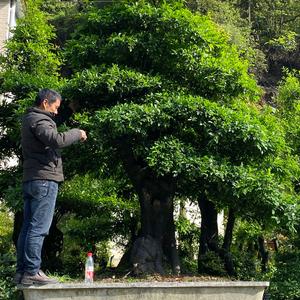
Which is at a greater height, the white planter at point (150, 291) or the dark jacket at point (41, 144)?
the dark jacket at point (41, 144)

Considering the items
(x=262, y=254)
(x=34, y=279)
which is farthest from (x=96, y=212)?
A: (x=34, y=279)

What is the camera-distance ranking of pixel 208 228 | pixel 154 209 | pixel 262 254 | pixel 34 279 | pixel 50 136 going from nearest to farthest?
pixel 50 136 < pixel 34 279 < pixel 154 209 < pixel 208 228 < pixel 262 254

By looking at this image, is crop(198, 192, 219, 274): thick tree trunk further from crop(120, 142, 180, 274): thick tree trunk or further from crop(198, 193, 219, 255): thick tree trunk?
crop(120, 142, 180, 274): thick tree trunk

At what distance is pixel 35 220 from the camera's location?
182 inches

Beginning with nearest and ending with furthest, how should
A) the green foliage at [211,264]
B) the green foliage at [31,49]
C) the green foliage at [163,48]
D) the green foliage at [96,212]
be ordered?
the green foliage at [163,48], the green foliage at [211,264], the green foliage at [31,49], the green foliage at [96,212]

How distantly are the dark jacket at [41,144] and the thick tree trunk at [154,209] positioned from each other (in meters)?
1.79

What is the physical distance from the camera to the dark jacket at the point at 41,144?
4583 millimetres

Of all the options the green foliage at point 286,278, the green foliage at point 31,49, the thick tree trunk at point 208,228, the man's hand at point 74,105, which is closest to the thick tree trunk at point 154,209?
the man's hand at point 74,105

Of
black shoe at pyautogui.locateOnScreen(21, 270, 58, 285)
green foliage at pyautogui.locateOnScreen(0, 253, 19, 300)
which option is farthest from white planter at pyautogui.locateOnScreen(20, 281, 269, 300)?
green foliage at pyautogui.locateOnScreen(0, 253, 19, 300)

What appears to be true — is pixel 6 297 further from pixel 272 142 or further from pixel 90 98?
pixel 272 142

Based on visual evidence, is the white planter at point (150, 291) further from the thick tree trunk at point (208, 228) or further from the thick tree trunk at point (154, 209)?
the thick tree trunk at point (208, 228)

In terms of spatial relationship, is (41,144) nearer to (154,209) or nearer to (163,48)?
(154,209)

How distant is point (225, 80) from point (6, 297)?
363 cm

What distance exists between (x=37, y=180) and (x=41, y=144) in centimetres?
33
